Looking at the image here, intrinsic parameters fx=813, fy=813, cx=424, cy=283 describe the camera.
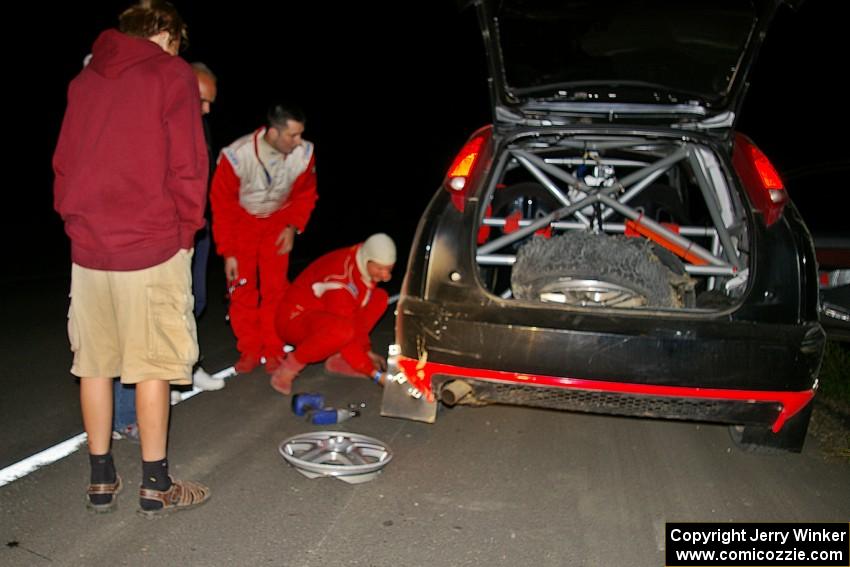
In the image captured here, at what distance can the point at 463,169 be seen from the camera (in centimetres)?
374

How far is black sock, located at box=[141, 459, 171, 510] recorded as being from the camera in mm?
3080

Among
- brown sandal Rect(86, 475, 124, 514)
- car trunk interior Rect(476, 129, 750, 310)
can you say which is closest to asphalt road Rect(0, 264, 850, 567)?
brown sandal Rect(86, 475, 124, 514)

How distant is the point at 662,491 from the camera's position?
3576 mm

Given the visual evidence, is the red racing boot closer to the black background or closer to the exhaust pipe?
the exhaust pipe

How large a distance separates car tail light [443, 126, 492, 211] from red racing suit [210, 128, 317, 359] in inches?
67.0

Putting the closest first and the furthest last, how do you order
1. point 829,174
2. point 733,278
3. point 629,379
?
point 629,379, point 733,278, point 829,174

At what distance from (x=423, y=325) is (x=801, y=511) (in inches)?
69.0

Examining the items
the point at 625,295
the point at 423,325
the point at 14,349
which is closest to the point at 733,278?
the point at 625,295

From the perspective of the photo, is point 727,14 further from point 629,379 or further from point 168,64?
point 168,64

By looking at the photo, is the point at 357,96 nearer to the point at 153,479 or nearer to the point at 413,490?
the point at 413,490

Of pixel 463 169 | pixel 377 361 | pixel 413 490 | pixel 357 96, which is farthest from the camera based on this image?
pixel 357 96

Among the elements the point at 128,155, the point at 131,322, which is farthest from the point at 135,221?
the point at 131,322

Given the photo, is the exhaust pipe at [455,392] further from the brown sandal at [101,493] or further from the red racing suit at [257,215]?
the red racing suit at [257,215]

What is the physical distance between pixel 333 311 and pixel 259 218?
106 centimetres
